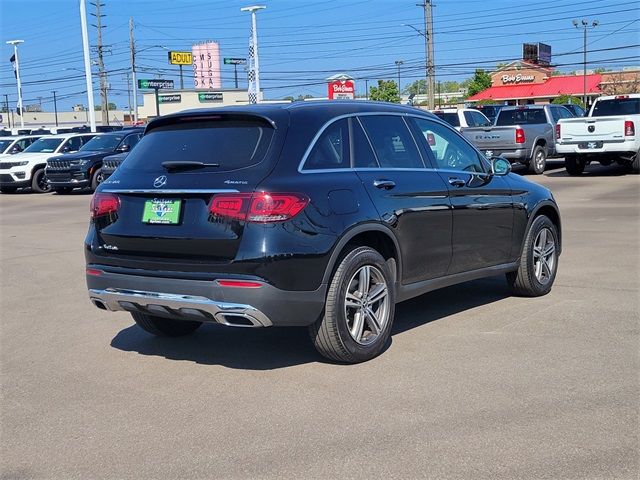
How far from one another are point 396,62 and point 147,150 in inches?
2780

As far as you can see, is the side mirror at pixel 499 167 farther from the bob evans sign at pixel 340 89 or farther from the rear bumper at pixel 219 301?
the bob evans sign at pixel 340 89

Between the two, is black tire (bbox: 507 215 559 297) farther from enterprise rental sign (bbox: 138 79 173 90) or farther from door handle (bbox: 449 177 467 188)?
enterprise rental sign (bbox: 138 79 173 90)

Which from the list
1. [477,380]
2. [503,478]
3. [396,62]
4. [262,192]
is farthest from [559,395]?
[396,62]

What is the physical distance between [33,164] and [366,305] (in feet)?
72.5

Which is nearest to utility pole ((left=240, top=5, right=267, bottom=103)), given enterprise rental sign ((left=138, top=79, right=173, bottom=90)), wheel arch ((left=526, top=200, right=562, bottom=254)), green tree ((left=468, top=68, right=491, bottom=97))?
enterprise rental sign ((left=138, top=79, right=173, bottom=90))

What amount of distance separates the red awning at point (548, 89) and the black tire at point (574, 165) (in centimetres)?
5430

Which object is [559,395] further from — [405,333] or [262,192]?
[262,192]

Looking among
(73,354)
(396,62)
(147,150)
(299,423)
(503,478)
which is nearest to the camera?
(503,478)

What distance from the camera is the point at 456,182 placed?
6520 millimetres

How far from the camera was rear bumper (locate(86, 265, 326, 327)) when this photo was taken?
495cm

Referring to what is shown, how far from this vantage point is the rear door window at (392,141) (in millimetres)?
5949

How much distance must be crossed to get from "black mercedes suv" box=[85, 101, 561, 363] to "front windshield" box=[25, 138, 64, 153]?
21681 millimetres

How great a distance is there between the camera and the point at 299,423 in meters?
4.51

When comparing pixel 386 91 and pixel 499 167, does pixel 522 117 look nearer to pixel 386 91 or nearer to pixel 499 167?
pixel 499 167
